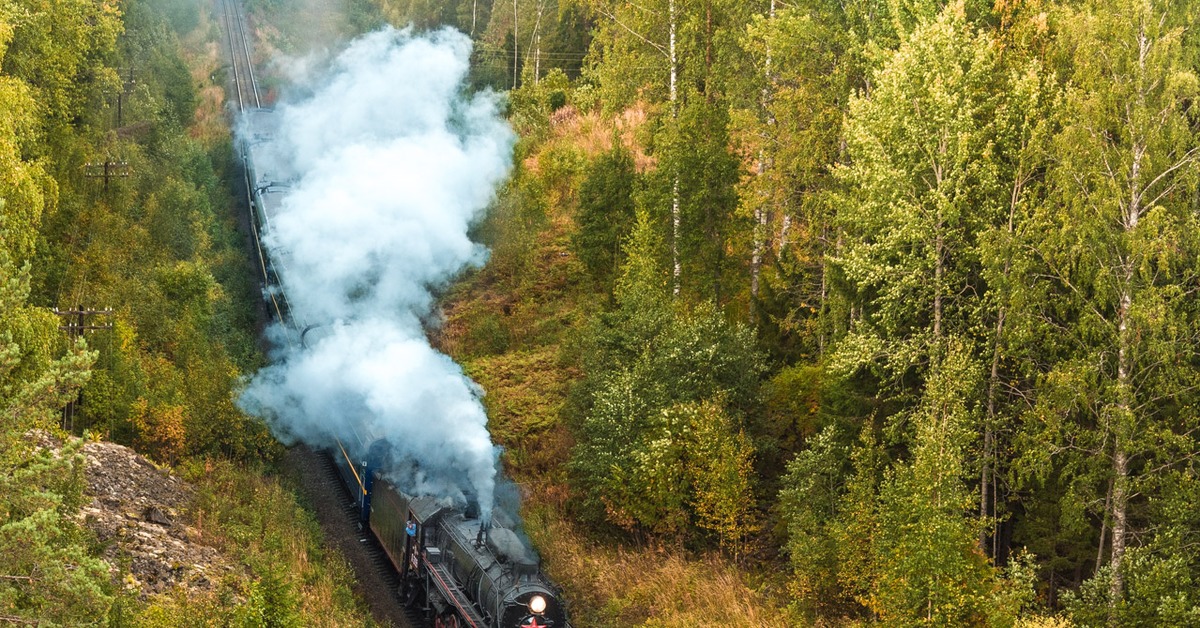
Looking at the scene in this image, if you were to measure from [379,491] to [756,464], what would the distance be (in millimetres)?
8682

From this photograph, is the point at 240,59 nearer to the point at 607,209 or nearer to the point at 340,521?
the point at 607,209

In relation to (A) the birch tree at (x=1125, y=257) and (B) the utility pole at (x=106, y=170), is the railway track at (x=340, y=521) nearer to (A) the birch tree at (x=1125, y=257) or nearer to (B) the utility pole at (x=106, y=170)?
(B) the utility pole at (x=106, y=170)

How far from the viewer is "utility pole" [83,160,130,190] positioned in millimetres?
32156

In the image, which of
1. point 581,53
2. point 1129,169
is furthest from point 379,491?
point 581,53

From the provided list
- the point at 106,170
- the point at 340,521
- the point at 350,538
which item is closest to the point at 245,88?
the point at 106,170

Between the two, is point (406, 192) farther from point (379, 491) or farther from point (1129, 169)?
point (1129, 169)

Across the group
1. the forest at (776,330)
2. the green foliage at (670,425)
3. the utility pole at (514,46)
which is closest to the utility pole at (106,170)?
the forest at (776,330)

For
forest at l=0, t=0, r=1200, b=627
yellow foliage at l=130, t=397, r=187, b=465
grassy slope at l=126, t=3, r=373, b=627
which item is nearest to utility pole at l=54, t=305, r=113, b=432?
forest at l=0, t=0, r=1200, b=627

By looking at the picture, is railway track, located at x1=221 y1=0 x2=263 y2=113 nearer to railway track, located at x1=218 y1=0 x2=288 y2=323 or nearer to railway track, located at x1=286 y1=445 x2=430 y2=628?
railway track, located at x1=218 y1=0 x2=288 y2=323

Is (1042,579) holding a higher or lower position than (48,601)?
lower

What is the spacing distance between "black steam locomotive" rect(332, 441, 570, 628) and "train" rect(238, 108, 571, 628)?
0.02 metres

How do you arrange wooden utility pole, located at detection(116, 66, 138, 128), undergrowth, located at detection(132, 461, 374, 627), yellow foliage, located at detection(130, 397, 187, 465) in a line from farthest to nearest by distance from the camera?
1. wooden utility pole, located at detection(116, 66, 138, 128)
2. yellow foliage, located at detection(130, 397, 187, 465)
3. undergrowth, located at detection(132, 461, 374, 627)

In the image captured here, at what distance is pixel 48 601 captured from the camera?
13586 mm

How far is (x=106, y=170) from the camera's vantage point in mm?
32875
